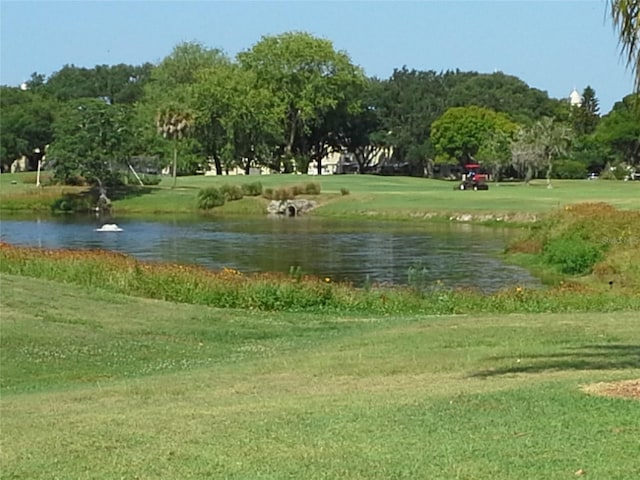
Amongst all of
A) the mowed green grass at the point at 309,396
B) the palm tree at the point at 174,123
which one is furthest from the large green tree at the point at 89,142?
the mowed green grass at the point at 309,396

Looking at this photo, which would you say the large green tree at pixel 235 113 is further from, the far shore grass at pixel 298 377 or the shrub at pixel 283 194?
the far shore grass at pixel 298 377

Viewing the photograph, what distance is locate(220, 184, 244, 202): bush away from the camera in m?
99.7

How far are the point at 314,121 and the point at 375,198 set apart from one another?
40.8 meters

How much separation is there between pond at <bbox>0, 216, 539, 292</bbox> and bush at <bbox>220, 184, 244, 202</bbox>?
368 inches

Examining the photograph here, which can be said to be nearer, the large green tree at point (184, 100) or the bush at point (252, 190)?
the bush at point (252, 190)

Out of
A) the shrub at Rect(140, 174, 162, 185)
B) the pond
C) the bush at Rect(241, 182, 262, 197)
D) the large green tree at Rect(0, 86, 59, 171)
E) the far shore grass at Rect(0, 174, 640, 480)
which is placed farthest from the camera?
the large green tree at Rect(0, 86, 59, 171)

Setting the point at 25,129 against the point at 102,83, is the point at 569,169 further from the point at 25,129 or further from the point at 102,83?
the point at 102,83

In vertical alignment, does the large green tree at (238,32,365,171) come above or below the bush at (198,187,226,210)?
above

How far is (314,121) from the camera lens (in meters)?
135

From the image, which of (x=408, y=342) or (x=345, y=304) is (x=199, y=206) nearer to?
(x=345, y=304)

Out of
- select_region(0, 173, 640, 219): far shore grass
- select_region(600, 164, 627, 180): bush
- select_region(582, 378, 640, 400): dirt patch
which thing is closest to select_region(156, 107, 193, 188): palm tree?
select_region(0, 173, 640, 219): far shore grass

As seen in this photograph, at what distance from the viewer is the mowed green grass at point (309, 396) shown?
8812mm

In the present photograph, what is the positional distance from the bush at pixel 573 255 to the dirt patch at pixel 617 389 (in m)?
33.0

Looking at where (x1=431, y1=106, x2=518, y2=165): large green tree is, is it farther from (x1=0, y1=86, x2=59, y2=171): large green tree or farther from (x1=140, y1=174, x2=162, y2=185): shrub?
(x1=0, y1=86, x2=59, y2=171): large green tree
